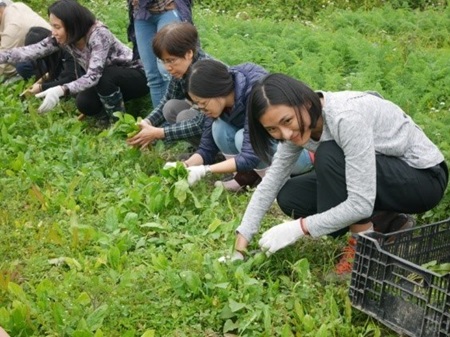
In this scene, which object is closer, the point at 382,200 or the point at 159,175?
the point at 382,200

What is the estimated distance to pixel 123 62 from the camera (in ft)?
20.0

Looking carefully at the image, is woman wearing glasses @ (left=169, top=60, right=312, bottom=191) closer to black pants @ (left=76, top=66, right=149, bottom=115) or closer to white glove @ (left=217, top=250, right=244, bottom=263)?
white glove @ (left=217, top=250, right=244, bottom=263)

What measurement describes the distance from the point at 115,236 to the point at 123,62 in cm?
226

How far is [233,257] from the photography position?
377 centimetres

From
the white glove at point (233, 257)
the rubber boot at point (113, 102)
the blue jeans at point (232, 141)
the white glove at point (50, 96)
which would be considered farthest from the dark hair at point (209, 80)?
the white glove at point (50, 96)

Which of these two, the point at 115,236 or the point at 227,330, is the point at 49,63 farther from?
the point at 227,330

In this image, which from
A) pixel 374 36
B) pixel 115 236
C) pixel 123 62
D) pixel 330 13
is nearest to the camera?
pixel 115 236

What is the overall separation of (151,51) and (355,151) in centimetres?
266

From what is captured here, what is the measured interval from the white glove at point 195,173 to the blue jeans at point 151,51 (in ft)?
4.05

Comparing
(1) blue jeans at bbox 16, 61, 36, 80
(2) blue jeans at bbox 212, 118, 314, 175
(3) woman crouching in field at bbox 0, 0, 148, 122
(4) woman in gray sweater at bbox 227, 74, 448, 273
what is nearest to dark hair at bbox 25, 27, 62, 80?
(1) blue jeans at bbox 16, 61, 36, 80

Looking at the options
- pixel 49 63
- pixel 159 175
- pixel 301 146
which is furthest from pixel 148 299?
pixel 49 63

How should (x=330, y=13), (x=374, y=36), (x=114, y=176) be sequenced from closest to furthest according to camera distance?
(x=114, y=176)
(x=374, y=36)
(x=330, y=13)

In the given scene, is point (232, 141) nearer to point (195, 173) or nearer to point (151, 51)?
point (195, 173)

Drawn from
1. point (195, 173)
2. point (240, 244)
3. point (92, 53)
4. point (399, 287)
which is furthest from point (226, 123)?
point (399, 287)
